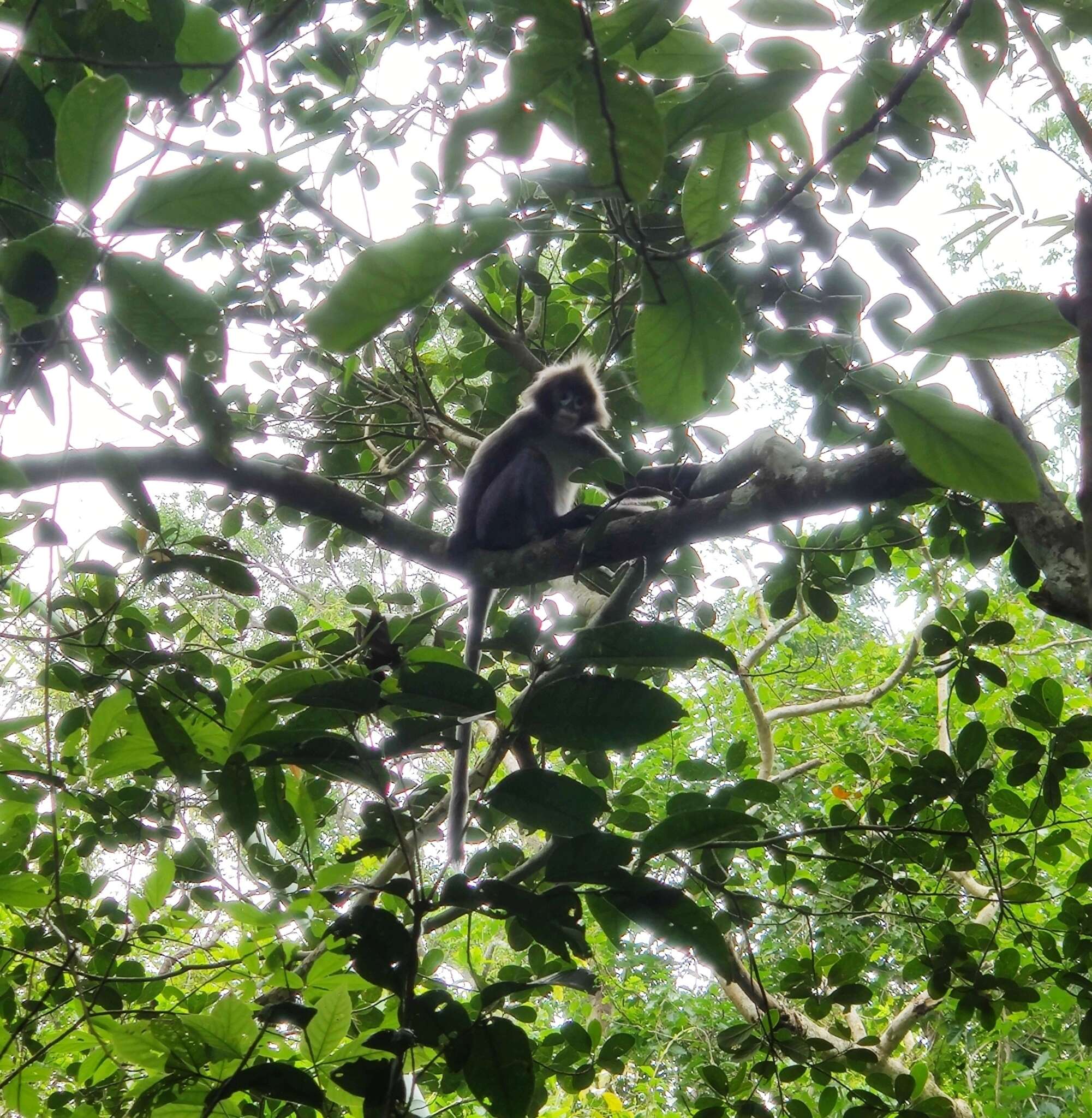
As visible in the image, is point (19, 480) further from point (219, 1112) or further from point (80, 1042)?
point (80, 1042)

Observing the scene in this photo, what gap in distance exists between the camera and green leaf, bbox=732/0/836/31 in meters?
0.95

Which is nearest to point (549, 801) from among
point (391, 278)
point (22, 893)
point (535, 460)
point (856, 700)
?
point (391, 278)

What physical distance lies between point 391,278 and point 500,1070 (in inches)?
39.0

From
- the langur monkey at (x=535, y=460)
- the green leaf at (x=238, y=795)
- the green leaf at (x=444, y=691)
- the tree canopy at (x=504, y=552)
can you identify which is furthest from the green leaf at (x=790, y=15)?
the langur monkey at (x=535, y=460)

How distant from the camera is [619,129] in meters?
0.80

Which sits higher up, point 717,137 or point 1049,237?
point 1049,237

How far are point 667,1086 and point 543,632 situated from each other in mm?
5007

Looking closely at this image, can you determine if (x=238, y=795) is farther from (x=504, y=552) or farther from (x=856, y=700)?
(x=856, y=700)

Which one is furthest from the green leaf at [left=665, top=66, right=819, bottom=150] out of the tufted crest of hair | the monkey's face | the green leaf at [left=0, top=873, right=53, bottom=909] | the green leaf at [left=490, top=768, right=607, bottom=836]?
the monkey's face

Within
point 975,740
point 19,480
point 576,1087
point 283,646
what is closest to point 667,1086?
point 576,1087

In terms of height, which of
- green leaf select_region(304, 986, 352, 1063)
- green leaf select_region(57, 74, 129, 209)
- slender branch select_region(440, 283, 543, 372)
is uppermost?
slender branch select_region(440, 283, 543, 372)

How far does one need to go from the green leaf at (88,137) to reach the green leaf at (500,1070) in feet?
3.46

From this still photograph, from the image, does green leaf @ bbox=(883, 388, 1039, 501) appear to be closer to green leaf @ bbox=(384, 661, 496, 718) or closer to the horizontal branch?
green leaf @ bbox=(384, 661, 496, 718)

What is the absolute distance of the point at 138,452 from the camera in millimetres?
2346
